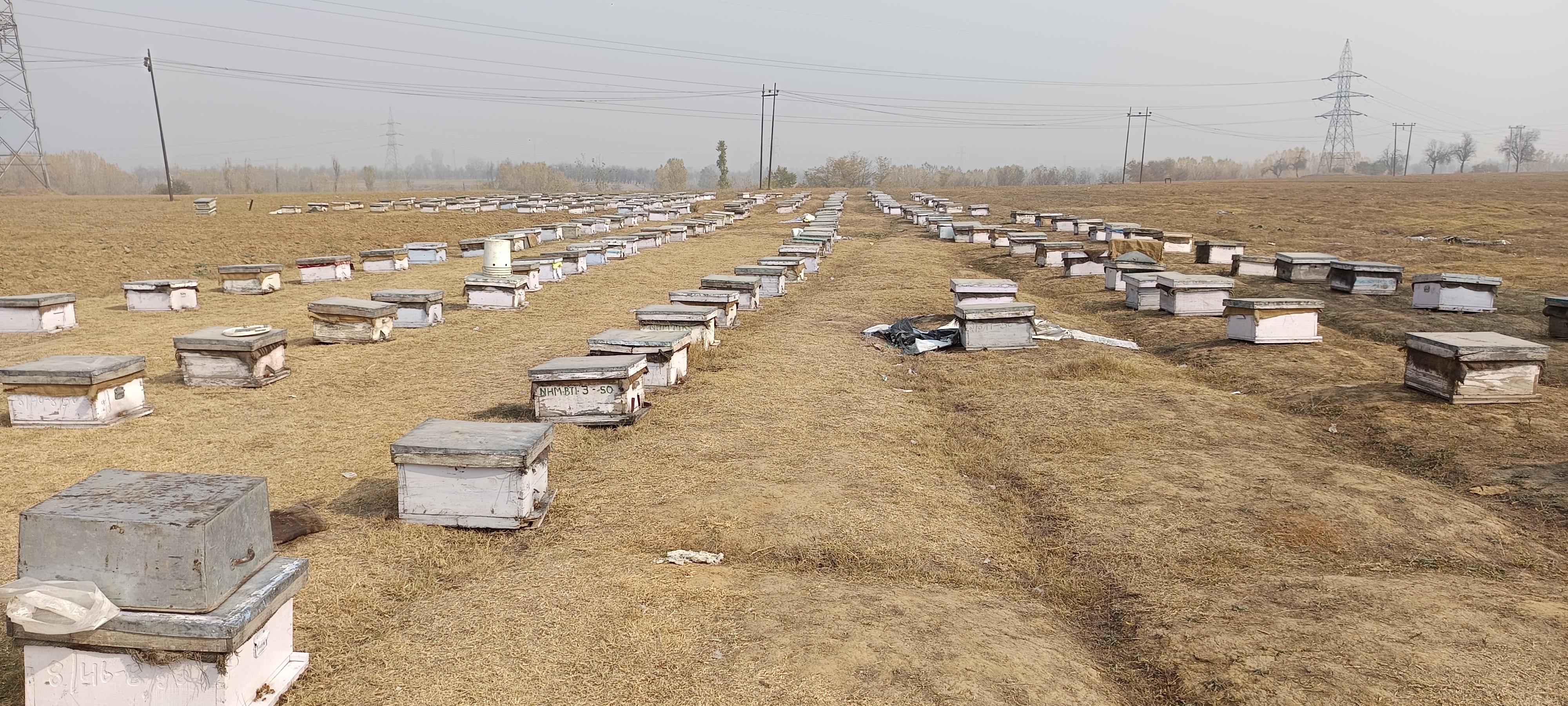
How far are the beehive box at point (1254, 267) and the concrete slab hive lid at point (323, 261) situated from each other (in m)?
21.7

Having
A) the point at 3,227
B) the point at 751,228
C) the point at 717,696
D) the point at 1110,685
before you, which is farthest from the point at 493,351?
the point at 3,227

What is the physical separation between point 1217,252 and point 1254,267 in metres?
2.30

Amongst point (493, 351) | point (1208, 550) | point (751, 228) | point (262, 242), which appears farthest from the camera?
point (751, 228)

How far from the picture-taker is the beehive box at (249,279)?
18469 mm

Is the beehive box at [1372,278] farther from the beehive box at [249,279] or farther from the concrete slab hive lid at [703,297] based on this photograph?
the beehive box at [249,279]

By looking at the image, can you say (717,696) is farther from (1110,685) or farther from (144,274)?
(144,274)

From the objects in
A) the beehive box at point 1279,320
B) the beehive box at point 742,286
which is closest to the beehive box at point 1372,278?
the beehive box at point 1279,320

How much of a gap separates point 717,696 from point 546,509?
2936 mm

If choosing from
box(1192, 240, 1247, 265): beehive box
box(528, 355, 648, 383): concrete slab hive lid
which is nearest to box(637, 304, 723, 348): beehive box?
box(528, 355, 648, 383): concrete slab hive lid

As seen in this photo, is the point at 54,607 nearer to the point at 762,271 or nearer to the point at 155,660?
the point at 155,660

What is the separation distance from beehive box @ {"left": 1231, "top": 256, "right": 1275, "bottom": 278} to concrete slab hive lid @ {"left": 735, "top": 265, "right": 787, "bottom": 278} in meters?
10.8

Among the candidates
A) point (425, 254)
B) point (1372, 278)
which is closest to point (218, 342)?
point (425, 254)

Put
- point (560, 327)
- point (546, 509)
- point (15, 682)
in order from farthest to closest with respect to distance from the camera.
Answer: point (560, 327) → point (546, 509) → point (15, 682)

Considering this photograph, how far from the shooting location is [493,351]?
13.1 m
